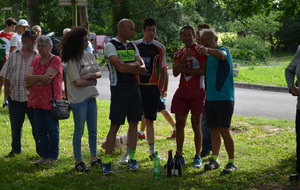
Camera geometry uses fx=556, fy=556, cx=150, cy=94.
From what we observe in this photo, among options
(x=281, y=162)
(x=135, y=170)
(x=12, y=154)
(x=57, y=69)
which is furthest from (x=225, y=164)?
(x=12, y=154)

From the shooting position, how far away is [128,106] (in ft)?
23.3

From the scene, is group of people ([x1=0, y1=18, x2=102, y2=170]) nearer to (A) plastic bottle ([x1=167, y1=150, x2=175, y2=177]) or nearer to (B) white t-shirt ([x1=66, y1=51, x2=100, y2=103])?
(B) white t-shirt ([x1=66, y1=51, x2=100, y2=103])

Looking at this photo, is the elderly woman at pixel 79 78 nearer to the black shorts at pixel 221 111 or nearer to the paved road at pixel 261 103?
the black shorts at pixel 221 111

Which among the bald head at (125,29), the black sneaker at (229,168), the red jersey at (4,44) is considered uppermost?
the bald head at (125,29)

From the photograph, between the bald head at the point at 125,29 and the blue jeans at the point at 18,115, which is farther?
the blue jeans at the point at 18,115

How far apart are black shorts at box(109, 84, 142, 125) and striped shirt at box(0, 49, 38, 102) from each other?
4.88 ft

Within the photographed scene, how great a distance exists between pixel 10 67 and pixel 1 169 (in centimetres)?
150

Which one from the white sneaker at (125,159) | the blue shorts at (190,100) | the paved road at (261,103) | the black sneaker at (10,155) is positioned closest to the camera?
the blue shorts at (190,100)

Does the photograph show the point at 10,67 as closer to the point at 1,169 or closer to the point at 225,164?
the point at 1,169

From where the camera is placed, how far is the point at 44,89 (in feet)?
24.2

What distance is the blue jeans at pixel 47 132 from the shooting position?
24.5 ft

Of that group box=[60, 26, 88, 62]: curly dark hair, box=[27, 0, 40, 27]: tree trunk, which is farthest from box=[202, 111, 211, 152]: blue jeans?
box=[27, 0, 40, 27]: tree trunk

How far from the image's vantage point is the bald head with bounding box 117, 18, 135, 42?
6.95 meters

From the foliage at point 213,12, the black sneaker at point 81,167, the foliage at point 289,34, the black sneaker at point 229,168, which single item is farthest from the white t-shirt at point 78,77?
the foliage at point 213,12
